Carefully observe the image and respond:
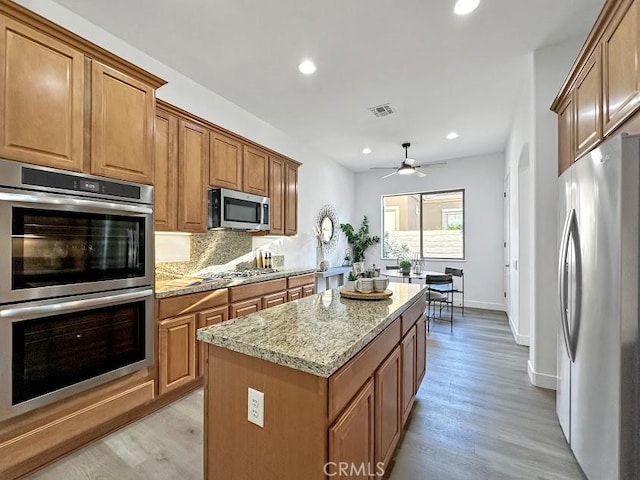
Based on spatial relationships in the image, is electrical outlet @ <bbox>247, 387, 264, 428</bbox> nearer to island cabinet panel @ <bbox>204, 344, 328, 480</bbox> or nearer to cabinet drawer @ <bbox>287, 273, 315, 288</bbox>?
island cabinet panel @ <bbox>204, 344, 328, 480</bbox>

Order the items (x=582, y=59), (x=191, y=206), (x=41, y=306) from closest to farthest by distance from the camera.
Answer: (x=41, y=306) < (x=582, y=59) < (x=191, y=206)

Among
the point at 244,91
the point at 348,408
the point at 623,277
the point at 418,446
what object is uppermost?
the point at 244,91

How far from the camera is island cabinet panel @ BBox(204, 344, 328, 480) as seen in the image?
3.26 ft

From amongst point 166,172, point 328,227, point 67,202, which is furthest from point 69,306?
point 328,227

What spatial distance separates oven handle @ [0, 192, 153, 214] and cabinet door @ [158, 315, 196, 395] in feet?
2.94

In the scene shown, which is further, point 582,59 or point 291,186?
point 291,186

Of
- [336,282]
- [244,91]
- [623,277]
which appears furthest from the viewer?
[336,282]

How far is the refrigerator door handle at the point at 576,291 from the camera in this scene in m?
1.69

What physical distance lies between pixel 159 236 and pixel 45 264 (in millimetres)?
1230

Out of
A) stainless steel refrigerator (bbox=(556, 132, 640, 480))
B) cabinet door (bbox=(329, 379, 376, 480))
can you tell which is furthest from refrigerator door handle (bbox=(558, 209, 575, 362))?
cabinet door (bbox=(329, 379, 376, 480))

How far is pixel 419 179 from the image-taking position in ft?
21.4

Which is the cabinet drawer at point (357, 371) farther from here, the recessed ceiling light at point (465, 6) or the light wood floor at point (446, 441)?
the recessed ceiling light at point (465, 6)

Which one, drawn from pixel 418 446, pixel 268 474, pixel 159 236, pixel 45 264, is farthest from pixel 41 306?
pixel 418 446

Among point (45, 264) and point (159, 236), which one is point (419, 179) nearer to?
point (159, 236)
